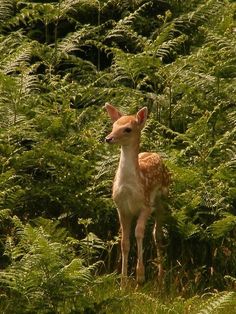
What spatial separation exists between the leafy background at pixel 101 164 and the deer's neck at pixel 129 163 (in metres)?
0.63

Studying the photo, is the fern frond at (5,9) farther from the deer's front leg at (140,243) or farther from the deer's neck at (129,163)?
the deer's front leg at (140,243)

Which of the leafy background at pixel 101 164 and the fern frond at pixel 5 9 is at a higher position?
the fern frond at pixel 5 9

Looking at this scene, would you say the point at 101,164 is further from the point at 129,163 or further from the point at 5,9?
the point at 5,9

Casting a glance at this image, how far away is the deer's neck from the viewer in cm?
1020

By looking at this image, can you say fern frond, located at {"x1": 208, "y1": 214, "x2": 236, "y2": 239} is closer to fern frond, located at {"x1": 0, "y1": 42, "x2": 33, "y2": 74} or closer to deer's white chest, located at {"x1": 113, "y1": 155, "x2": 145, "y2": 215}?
deer's white chest, located at {"x1": 113, "y1": 155, "x2": 145, "y2": 215}

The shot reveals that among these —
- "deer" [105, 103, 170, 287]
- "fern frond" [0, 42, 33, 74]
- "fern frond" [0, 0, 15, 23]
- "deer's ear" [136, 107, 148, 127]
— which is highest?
"fern frond" [0, 0, 15, 23]

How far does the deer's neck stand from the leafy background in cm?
63

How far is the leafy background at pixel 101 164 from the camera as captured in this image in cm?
935

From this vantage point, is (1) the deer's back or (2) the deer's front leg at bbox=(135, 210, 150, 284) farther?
(1) the deer's back

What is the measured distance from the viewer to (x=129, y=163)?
10195mm

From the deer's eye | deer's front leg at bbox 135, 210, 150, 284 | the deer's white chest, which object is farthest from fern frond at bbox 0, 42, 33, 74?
deer's front leg at bbox 135, 210, 150, 284

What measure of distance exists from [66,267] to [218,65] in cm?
462

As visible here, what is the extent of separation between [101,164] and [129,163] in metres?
1.41

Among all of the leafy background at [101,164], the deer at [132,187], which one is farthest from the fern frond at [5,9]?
the deer at [132,187]
